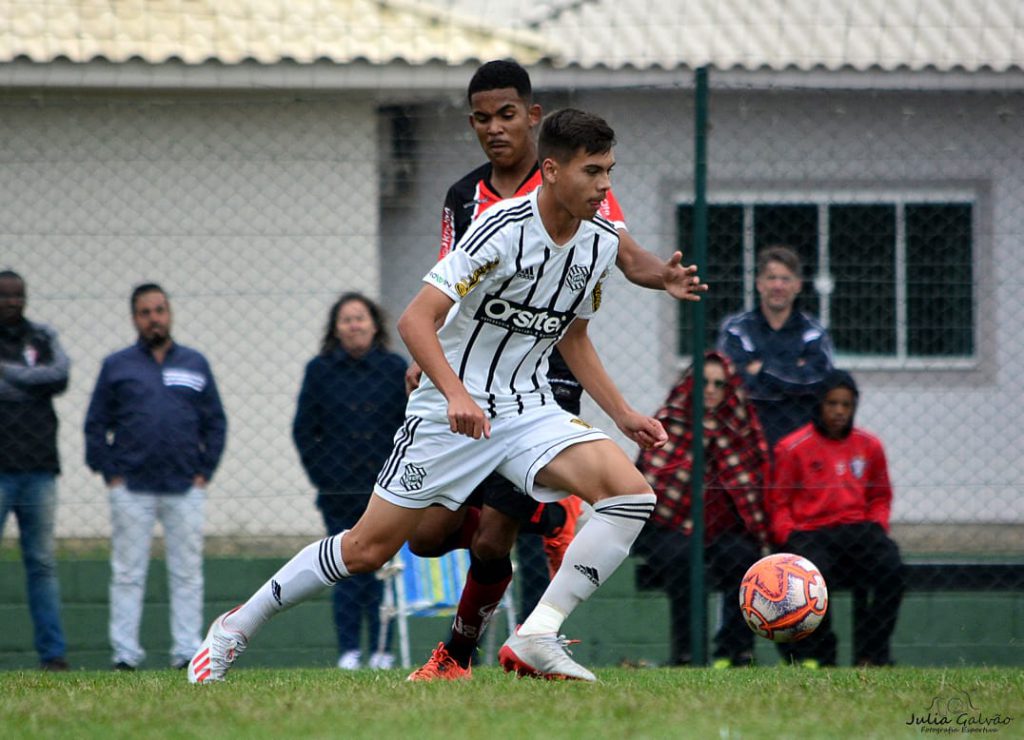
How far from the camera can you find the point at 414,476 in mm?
5273

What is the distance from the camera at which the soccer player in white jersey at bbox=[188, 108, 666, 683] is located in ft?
16.7

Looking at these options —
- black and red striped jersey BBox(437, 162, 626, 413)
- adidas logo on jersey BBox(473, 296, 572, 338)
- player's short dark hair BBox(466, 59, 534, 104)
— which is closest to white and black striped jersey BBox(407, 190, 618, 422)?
adidas logo on jersey BBox(473, 296, 572, 338)

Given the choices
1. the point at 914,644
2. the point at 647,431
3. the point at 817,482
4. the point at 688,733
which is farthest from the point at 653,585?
the point at 688,733

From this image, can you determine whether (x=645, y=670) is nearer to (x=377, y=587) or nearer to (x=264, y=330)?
(x=377, y=587)

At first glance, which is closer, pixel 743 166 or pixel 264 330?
pixel 264 330

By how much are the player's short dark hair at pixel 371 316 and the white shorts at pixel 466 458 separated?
9.18 ft

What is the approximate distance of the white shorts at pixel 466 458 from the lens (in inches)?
207

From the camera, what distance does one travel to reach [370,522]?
5.33 metres

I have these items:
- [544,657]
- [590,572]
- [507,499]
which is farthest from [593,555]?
[507,499]

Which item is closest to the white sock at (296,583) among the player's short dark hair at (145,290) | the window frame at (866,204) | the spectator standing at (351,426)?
the spectator standing at (351,426)

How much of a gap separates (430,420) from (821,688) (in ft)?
5.27

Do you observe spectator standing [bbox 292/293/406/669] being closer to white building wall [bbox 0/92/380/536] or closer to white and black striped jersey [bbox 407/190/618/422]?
white building wall [bbox 0/92/380/536]

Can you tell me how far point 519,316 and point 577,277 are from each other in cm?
24

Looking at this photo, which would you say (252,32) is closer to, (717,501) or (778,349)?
(778,349)
